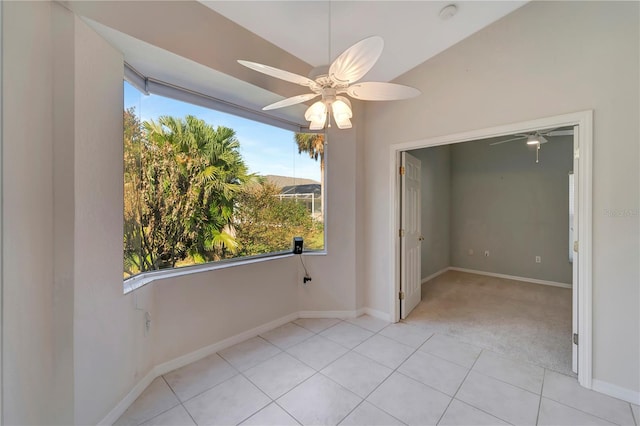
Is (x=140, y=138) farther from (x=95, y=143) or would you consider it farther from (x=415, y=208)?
(x=415, y=208)

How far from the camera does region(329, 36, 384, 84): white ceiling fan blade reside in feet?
3.70

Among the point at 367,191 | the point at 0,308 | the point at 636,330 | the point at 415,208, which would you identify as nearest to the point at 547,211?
the point at 415,208

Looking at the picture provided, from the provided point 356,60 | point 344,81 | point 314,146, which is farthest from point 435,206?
point 356,60

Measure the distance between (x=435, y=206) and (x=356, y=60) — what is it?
14.1ft

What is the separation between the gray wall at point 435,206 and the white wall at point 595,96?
2.01 metres

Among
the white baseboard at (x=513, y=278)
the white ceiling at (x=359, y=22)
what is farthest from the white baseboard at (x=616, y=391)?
the white baseboard at (x=513, y=278)

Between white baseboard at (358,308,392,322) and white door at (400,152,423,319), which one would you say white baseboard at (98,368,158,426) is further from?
white door at (400,152,423,319)

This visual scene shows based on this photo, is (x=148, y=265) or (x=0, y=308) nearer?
(x=0, y=308)

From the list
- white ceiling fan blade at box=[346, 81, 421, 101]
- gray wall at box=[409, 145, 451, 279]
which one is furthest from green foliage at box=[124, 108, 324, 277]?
gray wall at box=[409, 145, 451, 279]

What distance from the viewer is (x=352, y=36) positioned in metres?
2.26

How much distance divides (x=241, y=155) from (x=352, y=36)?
1.55m

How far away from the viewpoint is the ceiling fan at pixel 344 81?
3.90 ft

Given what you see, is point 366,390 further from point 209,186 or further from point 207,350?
point 209,186

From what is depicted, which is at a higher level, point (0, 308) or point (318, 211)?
point (318, 211)
